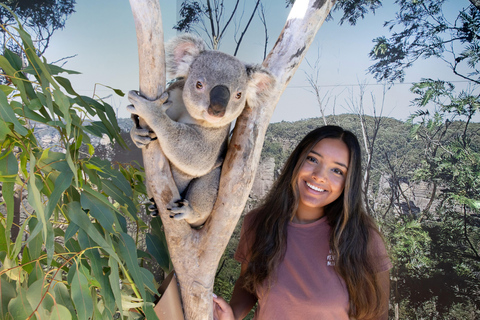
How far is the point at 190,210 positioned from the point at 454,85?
231 cm

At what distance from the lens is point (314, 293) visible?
1.45m

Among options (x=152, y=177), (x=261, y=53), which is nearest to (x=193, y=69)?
(x=152, y=177)

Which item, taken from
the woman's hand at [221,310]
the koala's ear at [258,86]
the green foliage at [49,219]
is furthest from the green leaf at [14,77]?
the woman's hand at [221,310]

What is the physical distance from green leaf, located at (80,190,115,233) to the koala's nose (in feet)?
1.62

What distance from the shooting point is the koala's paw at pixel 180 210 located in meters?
1.16

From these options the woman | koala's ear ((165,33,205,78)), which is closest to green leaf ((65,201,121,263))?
koala's ear ((165,33,205,78))

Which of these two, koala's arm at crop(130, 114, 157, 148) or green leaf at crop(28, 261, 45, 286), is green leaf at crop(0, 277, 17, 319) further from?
koala's arm at crop(130, 114, 157, 148)

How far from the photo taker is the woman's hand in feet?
4.72

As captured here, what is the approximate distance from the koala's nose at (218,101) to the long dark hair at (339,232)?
1.87 feet

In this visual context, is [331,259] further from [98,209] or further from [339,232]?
[98,209]

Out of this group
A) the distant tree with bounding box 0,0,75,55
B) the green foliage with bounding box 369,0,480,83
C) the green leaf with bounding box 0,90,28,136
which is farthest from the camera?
the green foliage with bounding box 369,0,480,83

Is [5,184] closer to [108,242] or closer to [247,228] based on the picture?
[108,242]

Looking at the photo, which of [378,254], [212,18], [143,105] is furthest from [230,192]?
[212,18]

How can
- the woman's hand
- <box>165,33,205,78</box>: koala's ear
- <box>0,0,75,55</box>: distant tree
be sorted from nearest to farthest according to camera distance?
<box>165,33,205,78</box>: koala's ear → the woman's hand → <box>0,0,75,55</box>: distant tree
